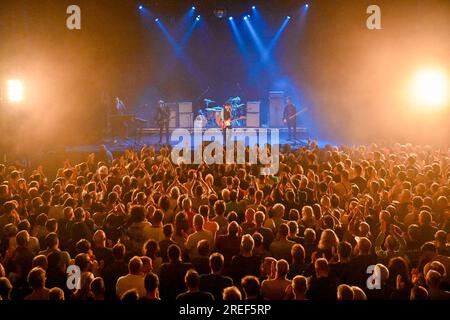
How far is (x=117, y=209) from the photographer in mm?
6938

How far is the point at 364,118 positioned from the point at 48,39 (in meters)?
13.3

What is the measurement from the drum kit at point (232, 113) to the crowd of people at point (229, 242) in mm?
11351

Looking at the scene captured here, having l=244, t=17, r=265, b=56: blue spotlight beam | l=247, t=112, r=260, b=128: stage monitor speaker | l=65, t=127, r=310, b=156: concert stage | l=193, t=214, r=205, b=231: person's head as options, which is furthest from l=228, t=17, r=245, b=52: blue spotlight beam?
l=193, t=214, r=205, b=231: person's head

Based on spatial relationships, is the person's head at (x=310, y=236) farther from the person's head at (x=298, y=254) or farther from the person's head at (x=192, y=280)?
the person's head at (x=192, y=280)

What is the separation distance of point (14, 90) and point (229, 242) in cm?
1221

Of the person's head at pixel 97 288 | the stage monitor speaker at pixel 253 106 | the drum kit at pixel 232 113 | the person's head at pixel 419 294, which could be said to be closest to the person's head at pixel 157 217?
the person's head at pixel 97 288

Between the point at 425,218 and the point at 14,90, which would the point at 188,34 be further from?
the point at 425,218

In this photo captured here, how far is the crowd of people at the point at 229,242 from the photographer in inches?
177

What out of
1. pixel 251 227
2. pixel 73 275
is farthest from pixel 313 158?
pixel 73 275

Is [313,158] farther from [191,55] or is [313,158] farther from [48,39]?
[191,55]

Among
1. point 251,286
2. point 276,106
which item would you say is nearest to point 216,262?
point 251,286

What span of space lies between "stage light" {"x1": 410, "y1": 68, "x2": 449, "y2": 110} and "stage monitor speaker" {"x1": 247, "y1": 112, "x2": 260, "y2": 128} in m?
6.76

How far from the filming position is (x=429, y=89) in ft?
56.0

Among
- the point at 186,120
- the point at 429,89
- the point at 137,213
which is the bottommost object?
the point at 137,213
